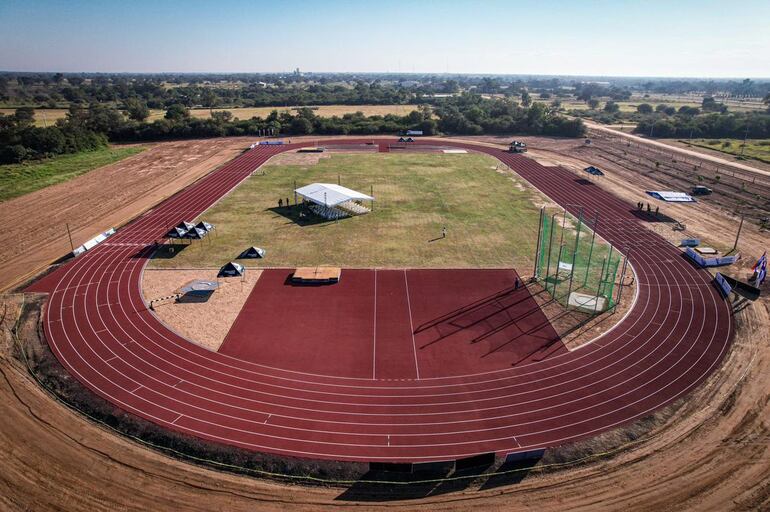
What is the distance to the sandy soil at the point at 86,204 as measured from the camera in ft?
150

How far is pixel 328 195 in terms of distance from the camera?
57.5 meters

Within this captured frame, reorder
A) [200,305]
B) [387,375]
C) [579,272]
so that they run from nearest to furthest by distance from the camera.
Answer: 1. [387,375]
2. [200,305]
3. [579,272]

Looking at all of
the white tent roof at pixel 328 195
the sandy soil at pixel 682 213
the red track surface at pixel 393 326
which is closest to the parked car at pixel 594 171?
the sandy soil at pixel 682 213

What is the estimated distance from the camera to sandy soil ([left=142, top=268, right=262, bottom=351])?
109 feet

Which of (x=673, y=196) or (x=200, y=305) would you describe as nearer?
(x=200, y=305)

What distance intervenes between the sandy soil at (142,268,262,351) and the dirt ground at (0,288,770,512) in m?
9.09

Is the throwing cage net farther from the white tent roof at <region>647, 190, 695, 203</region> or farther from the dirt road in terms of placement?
the dirt road

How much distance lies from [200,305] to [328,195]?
82.9ft

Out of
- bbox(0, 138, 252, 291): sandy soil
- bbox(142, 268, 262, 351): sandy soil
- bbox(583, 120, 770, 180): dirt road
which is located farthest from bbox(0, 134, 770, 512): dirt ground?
bbox(583, 120, 770, 180): dirt road

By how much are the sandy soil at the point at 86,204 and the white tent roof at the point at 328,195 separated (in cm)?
2292

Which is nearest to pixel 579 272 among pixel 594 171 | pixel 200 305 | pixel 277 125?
pixel 200 305

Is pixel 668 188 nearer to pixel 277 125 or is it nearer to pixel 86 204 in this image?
pixel 86 204

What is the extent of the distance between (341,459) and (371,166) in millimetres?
69397

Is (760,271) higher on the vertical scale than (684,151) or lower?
lower
